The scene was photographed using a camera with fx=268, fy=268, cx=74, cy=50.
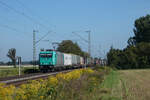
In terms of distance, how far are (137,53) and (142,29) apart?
16159 millimetres

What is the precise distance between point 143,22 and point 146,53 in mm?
18084

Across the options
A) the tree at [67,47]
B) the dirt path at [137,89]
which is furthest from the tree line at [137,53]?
the dirt path at [137,89]

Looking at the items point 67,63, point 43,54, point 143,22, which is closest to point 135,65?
point 143,22

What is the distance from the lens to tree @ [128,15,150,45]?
91.8 metres

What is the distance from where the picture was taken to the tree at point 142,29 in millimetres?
91750

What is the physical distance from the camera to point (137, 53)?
261 feet

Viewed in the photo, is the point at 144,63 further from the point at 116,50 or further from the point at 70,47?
the point at 70,47

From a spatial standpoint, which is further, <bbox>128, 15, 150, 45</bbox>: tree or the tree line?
<bbox>128, 15, 150, 45</bbox>: tree

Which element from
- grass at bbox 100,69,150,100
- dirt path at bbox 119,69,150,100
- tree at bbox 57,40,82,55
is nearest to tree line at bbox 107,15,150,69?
tree at bbox 57,40,82,55

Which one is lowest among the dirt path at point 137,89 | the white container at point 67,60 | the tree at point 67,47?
the dirt path at point 137,89

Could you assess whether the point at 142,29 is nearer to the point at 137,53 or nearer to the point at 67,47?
the point at 137,53

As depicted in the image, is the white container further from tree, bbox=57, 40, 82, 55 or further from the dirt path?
tree, bbox=57, 40, 82, 55

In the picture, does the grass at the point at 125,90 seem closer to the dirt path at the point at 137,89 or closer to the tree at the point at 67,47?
the dirt path at the point at 137,89

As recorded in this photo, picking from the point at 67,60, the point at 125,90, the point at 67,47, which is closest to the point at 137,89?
the point at 125,90
